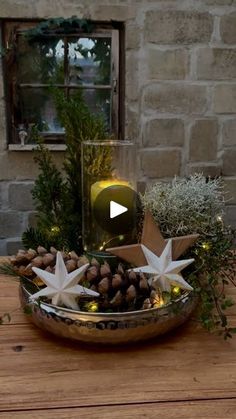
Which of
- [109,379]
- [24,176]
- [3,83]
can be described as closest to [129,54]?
[3,83]

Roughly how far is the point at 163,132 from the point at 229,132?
304mm

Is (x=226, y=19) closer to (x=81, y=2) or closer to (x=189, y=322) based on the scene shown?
(x=81, y=2)

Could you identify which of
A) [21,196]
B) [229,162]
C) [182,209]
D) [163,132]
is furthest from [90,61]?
[182,209]

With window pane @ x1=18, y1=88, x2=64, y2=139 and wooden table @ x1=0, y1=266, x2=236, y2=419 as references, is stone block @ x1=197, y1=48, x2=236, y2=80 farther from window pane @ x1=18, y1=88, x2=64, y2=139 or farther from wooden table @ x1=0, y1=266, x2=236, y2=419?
wooden table @ x1=0, y1=266, x2=236, y2=419

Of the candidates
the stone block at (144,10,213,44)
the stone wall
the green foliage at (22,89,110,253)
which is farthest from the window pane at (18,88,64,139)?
the green foliage at (22,89,110,253)

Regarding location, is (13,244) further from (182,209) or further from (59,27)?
(182,209)

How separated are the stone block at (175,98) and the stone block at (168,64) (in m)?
0.04

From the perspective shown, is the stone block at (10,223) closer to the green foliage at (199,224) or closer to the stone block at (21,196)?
the stone block at (21,196)

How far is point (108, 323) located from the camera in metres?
0.59

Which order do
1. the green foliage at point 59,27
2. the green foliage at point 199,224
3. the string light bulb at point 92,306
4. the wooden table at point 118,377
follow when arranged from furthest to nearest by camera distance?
the green foliage at point 59,27, the green foliage at point 199,224, the string light bulb at point 92,306, the wooden table at point 118,377

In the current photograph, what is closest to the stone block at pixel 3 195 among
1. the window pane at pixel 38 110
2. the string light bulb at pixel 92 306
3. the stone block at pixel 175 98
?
the window pane at pixel 38 110

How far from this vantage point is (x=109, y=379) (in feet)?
1.82

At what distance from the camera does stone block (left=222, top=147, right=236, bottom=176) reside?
6.05 ft

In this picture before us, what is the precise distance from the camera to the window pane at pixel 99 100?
181 cm
